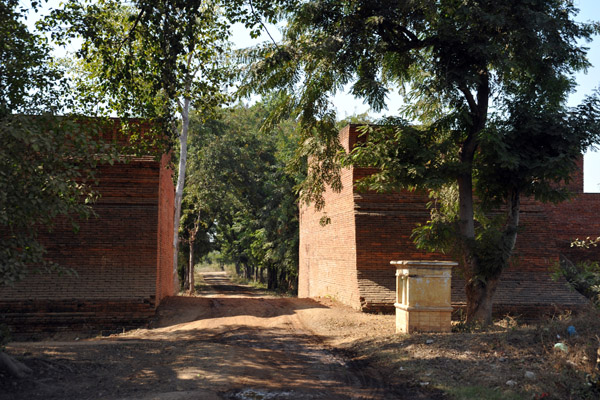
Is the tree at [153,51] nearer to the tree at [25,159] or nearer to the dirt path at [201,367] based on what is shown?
the tree at [25,159]

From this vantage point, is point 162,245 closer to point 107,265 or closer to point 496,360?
point 107,265

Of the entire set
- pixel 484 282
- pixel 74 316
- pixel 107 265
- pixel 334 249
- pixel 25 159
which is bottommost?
pixel 74 316

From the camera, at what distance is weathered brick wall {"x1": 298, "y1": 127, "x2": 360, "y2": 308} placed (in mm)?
14984

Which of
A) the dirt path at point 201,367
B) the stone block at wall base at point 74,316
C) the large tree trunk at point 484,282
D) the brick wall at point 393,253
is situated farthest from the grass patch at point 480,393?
the stone block at wall base at point 74,316

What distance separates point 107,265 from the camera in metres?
13.1

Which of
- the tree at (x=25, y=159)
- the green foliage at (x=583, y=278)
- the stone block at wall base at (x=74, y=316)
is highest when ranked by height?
the tree at (x=25, y=159)

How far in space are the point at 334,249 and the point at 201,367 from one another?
31.0ft

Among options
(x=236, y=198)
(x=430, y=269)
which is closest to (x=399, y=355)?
(x=430, y=269)

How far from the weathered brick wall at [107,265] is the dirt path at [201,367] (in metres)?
1.17

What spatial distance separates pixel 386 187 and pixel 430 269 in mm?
1953

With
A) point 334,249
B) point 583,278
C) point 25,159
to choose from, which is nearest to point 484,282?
point 334,249

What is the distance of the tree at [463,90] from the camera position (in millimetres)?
10062

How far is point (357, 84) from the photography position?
448 inches

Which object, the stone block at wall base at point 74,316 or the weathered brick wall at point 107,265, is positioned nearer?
the stone block at wall base at point 74,316
